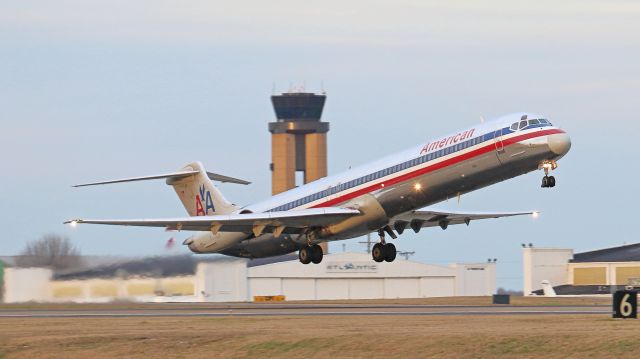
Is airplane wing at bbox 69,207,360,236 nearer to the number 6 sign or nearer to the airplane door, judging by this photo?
the airplane door

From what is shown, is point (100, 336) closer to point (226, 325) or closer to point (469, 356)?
point (226, 325)

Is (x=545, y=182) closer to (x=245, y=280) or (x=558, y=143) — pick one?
(x=558, y=143)

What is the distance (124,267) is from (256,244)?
22.7ft

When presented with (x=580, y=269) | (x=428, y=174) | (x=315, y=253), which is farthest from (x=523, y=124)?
(x=580, y=269)

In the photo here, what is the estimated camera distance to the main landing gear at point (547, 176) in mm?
48478

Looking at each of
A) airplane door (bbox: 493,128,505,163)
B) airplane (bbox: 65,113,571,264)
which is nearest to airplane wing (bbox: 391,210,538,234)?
airplane (bbox: 65,113,571,264)

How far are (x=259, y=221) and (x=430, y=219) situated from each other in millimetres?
9197

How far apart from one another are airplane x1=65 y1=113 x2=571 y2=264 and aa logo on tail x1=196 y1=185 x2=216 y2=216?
0.06 m

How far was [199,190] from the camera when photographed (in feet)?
224

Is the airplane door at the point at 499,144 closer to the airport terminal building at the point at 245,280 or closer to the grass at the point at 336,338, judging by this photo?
the grass at the point at 336,338

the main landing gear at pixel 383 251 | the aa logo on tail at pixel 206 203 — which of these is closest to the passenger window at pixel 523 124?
the main landing gear at pixel 383 251

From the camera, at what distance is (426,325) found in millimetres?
44750

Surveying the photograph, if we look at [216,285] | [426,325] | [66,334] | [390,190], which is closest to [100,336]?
[66,334]

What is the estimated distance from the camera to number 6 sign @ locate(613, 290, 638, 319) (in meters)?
45.4
